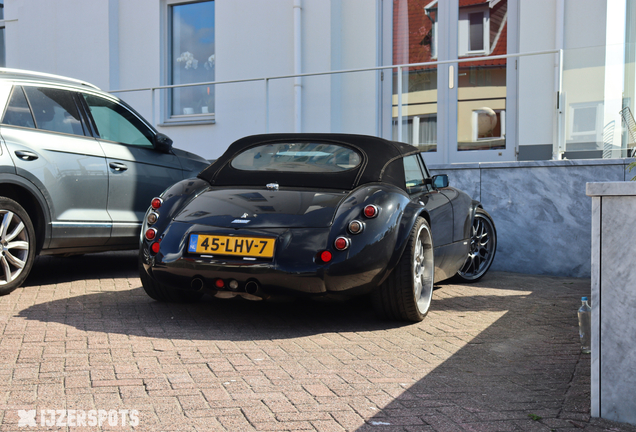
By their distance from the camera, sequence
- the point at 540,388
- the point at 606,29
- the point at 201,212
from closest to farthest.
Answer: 1. the point at 540,388
2. the point at 201,212
3. the point at 606,29

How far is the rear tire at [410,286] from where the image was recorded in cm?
441

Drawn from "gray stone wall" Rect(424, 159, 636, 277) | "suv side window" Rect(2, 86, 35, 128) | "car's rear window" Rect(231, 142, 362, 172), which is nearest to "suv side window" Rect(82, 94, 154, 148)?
"suv side window" Rect(2, 86, 35, 128)

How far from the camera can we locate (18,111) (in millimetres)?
5449

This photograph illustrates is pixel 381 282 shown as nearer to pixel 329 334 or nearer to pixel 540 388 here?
pixel 329 334

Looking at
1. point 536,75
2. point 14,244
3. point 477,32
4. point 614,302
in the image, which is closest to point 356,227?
point 614,302

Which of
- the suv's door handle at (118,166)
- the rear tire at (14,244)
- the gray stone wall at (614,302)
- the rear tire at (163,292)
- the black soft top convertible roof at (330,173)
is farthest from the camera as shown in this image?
the suv's door handle at (118,166)

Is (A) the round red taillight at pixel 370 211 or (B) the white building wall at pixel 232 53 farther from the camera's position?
(B) the white building wall at pixel 232 53

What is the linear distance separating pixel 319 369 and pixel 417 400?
638 mm

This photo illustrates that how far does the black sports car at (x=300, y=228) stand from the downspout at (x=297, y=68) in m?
5.22

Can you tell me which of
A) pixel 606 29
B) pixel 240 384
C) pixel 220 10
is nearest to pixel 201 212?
pixel 240 384

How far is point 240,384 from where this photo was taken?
3.18 meters

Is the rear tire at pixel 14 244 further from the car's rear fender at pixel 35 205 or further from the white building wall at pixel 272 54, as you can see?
the white building wall at pixel 272 54

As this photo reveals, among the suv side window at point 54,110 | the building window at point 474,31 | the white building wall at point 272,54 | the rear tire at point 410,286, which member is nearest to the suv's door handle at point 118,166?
the suv side window at point 54,110

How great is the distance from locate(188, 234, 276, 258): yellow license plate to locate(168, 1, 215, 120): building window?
306 inches
